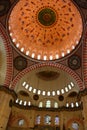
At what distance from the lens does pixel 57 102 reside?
2214 cm

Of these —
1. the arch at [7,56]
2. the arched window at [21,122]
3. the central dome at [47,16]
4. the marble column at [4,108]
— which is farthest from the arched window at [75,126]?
the central dome at [47,16]

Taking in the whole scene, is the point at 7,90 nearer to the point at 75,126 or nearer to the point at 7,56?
the point at 7,56

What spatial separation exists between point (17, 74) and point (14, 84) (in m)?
0.96

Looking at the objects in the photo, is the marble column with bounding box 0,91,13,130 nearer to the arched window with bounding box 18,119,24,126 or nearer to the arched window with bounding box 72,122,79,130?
the arched window with bounding box 18,119,24,126

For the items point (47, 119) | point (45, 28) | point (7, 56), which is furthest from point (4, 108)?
point (45, 28)

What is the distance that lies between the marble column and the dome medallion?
4315 mm

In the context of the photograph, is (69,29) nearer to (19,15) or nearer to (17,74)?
(19,15)

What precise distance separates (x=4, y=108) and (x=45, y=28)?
28.4 ft

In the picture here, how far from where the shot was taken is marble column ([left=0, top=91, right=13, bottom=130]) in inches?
702

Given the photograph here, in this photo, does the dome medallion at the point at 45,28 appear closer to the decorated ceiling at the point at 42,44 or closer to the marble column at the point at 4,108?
the decorated ceiling at the point at 42,44

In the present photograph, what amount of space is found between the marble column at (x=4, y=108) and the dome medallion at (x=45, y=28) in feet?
14.2

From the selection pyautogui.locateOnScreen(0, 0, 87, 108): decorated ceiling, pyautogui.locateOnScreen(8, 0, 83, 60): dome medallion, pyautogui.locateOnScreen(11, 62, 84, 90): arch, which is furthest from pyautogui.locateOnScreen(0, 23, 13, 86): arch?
pyautogui.locateOnScreen(8, 0, 83, 60): dome medallion

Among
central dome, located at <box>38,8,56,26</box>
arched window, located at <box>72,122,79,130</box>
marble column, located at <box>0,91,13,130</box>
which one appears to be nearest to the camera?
marble column, located at <box>0,91,13,130</box>

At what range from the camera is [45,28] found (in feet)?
70.6
